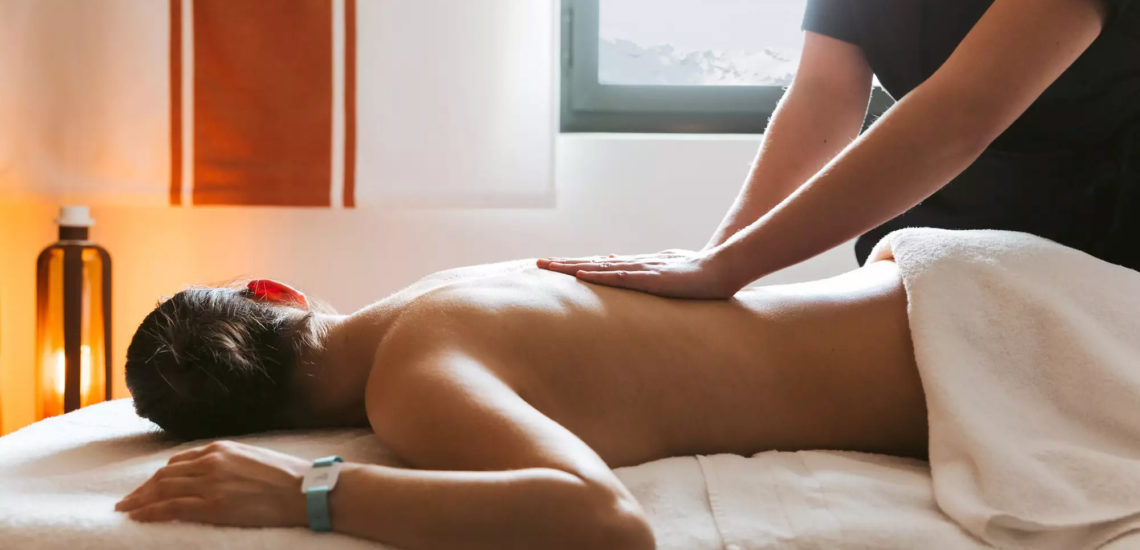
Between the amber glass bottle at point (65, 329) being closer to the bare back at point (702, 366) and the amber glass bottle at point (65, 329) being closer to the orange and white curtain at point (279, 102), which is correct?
the orange and white curtain at point (279, 102)

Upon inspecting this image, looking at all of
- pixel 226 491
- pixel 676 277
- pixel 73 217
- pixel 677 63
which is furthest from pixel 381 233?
pixel 226 491

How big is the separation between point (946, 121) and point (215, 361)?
2.87 ft

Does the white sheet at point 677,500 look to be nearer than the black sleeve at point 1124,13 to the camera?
Yes

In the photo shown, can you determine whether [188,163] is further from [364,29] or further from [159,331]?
[159,331]

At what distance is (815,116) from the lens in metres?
1.56

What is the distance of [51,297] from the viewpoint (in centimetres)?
195

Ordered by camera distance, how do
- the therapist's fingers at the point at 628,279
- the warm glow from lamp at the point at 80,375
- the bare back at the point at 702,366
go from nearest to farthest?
the bare back at the point at 702,366
the therapist's fingers at the point at 628,279
the warm glow from lamp at the point at 80,375

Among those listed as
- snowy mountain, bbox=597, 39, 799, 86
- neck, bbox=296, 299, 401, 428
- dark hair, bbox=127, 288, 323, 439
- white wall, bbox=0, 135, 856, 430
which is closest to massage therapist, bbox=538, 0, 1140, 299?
neck, bbox=296, 299, 401, 428

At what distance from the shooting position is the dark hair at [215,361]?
3.59ft

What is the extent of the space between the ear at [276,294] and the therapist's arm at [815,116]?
2.20ft

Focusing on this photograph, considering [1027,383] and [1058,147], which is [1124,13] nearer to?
[1058,147]

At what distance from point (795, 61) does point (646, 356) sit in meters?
1.50

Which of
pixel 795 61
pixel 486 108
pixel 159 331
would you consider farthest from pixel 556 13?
pixel 159 331

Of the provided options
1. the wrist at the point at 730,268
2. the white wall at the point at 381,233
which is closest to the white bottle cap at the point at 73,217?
the white wall at the point at 381,233
